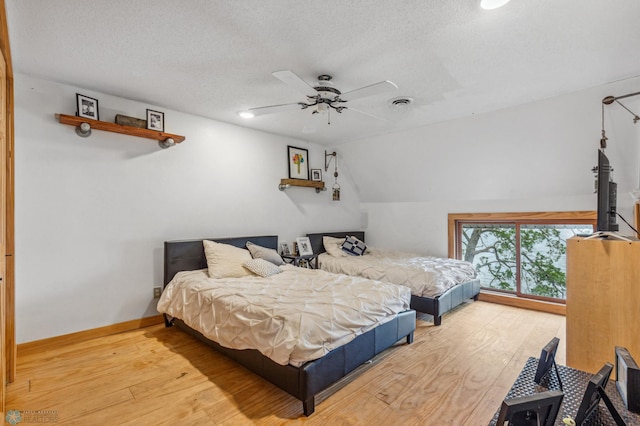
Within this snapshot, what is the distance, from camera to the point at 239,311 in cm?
234

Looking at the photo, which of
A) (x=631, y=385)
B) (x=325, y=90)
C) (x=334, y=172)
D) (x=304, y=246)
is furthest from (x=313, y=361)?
(x=334, y=172)

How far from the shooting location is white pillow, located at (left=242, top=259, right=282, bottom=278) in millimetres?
3354

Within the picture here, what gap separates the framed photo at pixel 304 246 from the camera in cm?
478

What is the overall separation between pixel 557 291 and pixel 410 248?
6.82ft

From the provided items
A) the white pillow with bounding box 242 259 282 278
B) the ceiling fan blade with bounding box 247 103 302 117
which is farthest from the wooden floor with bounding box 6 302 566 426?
the ceiling fan blade with bounding box 247 103 302 117

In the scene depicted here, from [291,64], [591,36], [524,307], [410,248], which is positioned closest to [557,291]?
[524,307]

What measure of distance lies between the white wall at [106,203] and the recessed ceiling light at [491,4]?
3.25m

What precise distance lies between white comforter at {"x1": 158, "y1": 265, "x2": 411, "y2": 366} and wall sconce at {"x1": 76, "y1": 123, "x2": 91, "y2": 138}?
5.56 feet

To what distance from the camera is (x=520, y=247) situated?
173 inches

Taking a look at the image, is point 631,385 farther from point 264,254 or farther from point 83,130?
point 83,130

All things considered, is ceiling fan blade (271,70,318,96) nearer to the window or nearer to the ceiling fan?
the ceiling fan

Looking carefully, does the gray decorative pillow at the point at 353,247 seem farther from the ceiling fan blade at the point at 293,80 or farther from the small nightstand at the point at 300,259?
the ceiling fan blade at the point at 293,80

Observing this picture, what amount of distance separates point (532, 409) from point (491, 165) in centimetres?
385

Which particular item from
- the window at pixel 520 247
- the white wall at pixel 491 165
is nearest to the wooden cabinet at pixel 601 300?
the white wall at pixel 491 165
